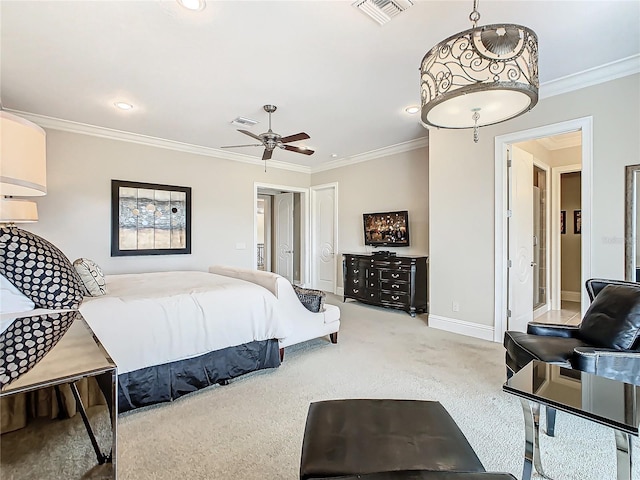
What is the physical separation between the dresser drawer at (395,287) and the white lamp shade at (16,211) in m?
4.44

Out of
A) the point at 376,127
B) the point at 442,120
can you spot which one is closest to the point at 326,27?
the point at 442,120

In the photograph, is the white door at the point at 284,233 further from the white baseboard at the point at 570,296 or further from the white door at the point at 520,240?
the white baseboard at the point at 570,296

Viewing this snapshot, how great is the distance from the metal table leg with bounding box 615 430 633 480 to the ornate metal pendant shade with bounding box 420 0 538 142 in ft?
5.00

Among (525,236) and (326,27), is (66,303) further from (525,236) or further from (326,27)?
(525,236)

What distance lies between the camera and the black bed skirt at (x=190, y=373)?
7.30ft

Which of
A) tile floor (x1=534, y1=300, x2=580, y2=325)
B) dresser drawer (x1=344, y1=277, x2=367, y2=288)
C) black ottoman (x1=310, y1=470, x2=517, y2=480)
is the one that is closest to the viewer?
black ottoman (x1=310, y1=470, x2=517, y2=480)

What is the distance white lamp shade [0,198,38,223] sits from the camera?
2448mm

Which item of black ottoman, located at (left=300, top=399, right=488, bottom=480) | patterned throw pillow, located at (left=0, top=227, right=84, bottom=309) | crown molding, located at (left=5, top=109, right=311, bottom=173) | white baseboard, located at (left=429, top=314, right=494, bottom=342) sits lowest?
white baseboard, located at (left=429, top=314, right=494, bottom=342)

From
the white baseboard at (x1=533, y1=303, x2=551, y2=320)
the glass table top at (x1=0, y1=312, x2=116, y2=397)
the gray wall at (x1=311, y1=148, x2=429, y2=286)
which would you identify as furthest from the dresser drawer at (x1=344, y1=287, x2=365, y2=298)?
the glass table top at (x1=0, y1=312, x2=116, y2=397)

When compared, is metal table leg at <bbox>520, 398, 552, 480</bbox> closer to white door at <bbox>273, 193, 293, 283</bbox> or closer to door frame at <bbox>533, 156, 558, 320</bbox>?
door frame at <bbox>533, 156, 558, 320</bbox>

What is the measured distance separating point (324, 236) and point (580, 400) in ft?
19.4

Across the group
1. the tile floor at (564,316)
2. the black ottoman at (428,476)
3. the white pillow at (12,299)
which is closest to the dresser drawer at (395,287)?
the tile floor at (564,316)

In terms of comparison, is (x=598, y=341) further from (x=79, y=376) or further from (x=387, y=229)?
(x=387, y=229)

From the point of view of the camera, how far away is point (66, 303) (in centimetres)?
173
